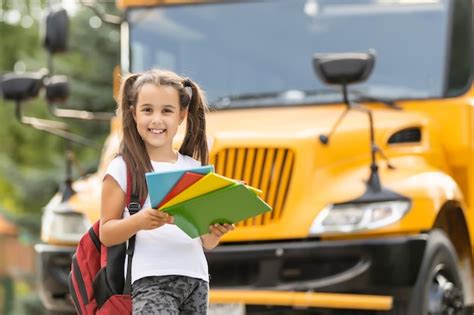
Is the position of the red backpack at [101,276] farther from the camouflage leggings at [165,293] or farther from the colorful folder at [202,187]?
the colorful folder at [202,187]

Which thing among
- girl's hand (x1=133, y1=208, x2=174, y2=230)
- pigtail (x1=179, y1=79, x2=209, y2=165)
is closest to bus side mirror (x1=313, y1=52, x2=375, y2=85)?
pigtail (x1=179, y1=79, x2=209, y2=165)

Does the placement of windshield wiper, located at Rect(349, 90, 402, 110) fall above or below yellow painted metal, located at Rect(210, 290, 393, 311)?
above

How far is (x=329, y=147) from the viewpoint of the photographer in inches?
277

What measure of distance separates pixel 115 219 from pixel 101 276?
221 millimetres

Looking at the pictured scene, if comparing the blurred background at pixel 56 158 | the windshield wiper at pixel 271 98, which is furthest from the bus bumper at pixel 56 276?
the blurred background at pixel 56 158

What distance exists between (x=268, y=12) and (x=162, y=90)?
385 centimetres

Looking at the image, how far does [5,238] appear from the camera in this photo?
21.8 meters

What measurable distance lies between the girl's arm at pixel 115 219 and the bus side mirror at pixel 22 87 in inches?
150

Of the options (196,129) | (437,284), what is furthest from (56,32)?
(196,129)

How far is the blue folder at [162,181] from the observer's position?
3822 millimetres

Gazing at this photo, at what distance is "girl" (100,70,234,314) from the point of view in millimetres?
4238

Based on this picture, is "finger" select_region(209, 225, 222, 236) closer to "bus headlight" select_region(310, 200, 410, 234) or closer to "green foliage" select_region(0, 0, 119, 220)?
"bus headlight" select_region(310, 200, 410, 234)

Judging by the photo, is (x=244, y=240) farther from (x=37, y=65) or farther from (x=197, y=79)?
(x=37, y=65)

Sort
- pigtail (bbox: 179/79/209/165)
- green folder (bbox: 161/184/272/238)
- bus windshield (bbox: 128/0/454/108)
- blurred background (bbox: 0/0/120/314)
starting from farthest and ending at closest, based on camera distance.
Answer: blurred background (bbox: 0/0/120/314) → bus windshield (bbox: 128/0/454/108) → pigtail (bbox: 179/79/209/165) → green folder (bbox: 161/184/272/238)
